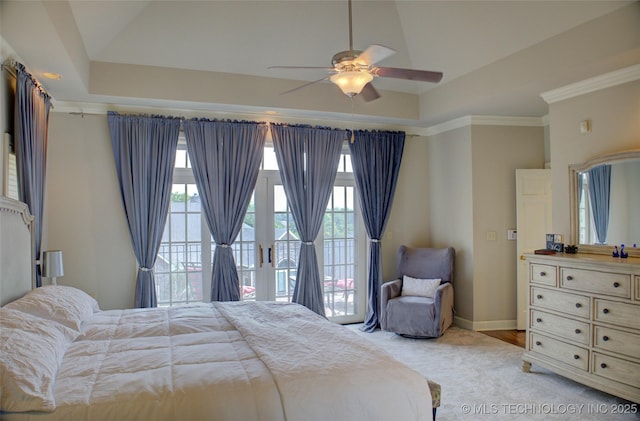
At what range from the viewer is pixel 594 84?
12.3 feet

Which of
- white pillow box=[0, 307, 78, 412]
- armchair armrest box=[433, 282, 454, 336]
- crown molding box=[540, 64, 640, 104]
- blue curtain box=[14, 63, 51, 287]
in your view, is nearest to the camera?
white pillow box=[0, 307, 78, 412]

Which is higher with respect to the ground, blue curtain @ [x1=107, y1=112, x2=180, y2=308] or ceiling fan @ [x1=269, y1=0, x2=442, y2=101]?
ceiling fan @ [x1=269, y1=0, x2=442, y2=101]

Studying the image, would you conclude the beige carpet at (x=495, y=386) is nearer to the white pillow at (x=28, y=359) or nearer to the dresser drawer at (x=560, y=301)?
the dresser drawer at (x=560, y=301)

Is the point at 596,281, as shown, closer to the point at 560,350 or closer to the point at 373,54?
the point at 560,350

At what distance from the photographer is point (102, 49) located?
4.11 m

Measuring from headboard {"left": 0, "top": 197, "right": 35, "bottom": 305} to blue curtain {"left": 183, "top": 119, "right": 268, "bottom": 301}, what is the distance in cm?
183

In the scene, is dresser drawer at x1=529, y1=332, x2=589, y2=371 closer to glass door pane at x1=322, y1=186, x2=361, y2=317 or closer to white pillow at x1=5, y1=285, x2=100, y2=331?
glass door pane at x1=322, y1=186, x2=361, y2=317

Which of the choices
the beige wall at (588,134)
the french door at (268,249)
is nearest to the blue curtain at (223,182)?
the french door at (268,249)

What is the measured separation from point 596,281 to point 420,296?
2.09 m

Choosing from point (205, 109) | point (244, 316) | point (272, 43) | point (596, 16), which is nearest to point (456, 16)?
point (596, 16)

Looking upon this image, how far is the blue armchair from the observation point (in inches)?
183

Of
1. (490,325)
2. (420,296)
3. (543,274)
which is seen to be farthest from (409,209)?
(543,274)

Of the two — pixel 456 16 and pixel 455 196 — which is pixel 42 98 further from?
pixel 455 196

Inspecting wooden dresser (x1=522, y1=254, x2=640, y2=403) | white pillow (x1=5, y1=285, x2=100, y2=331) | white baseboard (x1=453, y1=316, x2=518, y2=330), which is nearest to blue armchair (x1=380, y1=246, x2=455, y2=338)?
white baseboard (x1=453, y1=316, x2=518, y2=330)
